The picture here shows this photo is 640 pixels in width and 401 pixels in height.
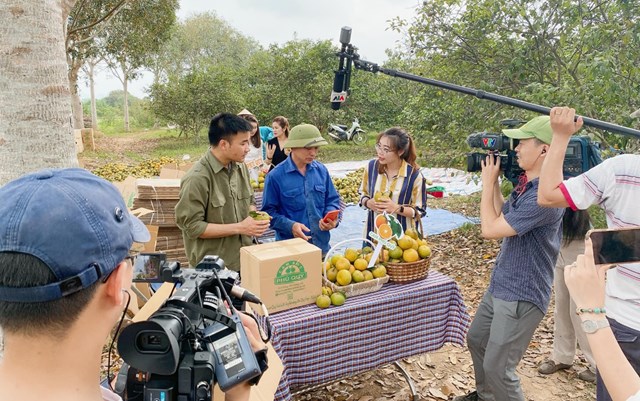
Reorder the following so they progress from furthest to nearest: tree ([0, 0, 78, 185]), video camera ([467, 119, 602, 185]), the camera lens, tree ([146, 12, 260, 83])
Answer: tree ([146, 12, 260, 83]) → video camera ([467, 119, 602, 185]) → tree ([0, 0, 78, 185]) → the camera lens

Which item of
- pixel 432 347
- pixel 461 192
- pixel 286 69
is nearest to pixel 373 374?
pixel 432 347

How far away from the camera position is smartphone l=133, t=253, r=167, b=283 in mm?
1396

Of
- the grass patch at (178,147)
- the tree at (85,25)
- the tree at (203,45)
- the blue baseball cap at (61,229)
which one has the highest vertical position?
the tree at (203,45)

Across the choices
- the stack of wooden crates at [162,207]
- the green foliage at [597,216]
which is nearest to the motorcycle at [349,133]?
the stack of wooden crates at [162,207]

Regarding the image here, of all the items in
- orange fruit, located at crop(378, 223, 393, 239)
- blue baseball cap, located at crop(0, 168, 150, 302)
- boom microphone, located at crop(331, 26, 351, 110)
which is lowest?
orange fruit, located at crop(378, 223, 393, 239)

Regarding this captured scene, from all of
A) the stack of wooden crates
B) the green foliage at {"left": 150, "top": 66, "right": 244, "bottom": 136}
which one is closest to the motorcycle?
the green foliage at {"left": 150, "top": 66, "right": 244, "bottom": 136}

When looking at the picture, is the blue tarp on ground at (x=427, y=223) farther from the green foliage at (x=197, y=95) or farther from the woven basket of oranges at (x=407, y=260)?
the green foliage at (x=197, y=95)

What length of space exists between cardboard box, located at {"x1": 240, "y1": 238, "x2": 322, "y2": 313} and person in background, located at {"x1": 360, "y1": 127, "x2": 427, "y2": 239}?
1439 millimetres

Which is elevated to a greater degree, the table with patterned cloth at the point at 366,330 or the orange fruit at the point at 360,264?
the orange fruit at the point at 360,264

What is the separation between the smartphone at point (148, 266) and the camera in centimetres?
140

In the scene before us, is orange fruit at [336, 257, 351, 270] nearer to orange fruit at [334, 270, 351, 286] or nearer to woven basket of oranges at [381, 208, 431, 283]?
orange fruit at [334, 270, 351, 286]

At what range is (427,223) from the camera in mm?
7875

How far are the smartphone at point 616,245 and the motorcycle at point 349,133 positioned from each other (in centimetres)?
1707

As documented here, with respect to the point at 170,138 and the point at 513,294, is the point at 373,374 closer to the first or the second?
the point at 513,294
